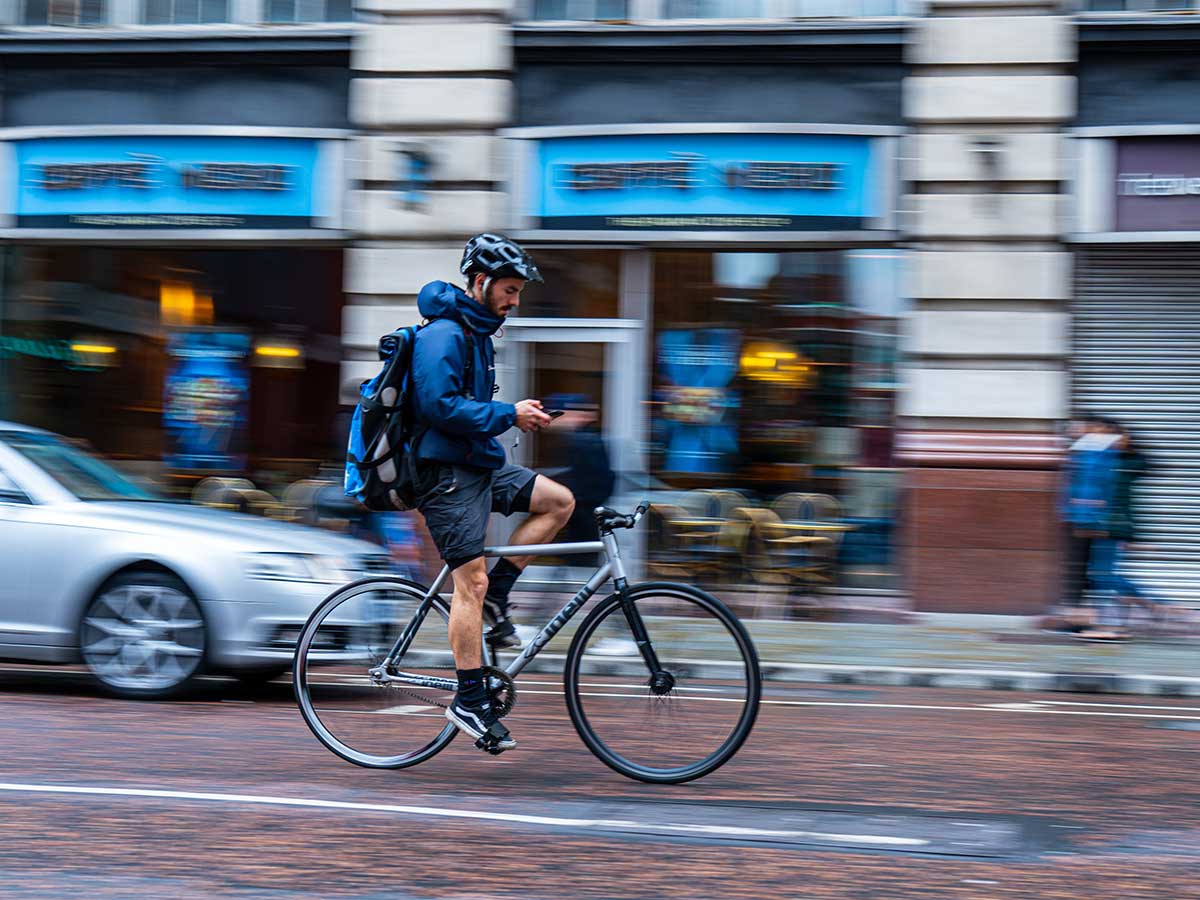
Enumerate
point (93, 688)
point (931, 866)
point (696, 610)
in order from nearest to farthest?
1. point (931, 866)
2. point (696, 610)
3. point (93, 688)

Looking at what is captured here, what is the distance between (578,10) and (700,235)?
2437 mm

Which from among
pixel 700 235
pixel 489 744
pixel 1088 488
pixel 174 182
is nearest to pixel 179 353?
pixel 174 182

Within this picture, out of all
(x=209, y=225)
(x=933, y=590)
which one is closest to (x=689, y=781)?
(x=933, y=590)

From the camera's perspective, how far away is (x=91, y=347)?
15.6 metres

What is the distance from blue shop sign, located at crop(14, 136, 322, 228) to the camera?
573 inches

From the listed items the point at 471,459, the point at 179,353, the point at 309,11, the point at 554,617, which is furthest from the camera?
the point at 179,353

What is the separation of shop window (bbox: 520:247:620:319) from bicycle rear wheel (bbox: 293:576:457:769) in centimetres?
855

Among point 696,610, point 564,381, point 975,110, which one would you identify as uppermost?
point 975,110

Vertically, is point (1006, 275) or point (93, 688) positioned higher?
point (1006, 275)

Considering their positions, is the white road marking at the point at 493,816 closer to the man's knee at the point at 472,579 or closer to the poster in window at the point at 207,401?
the man's knee at the point at 472,579

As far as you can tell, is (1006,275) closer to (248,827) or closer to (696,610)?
(696,610)

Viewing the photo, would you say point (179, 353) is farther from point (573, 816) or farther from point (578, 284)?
point (573, 816)

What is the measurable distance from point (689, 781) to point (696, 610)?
659 millimetres

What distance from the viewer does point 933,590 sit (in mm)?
13281
